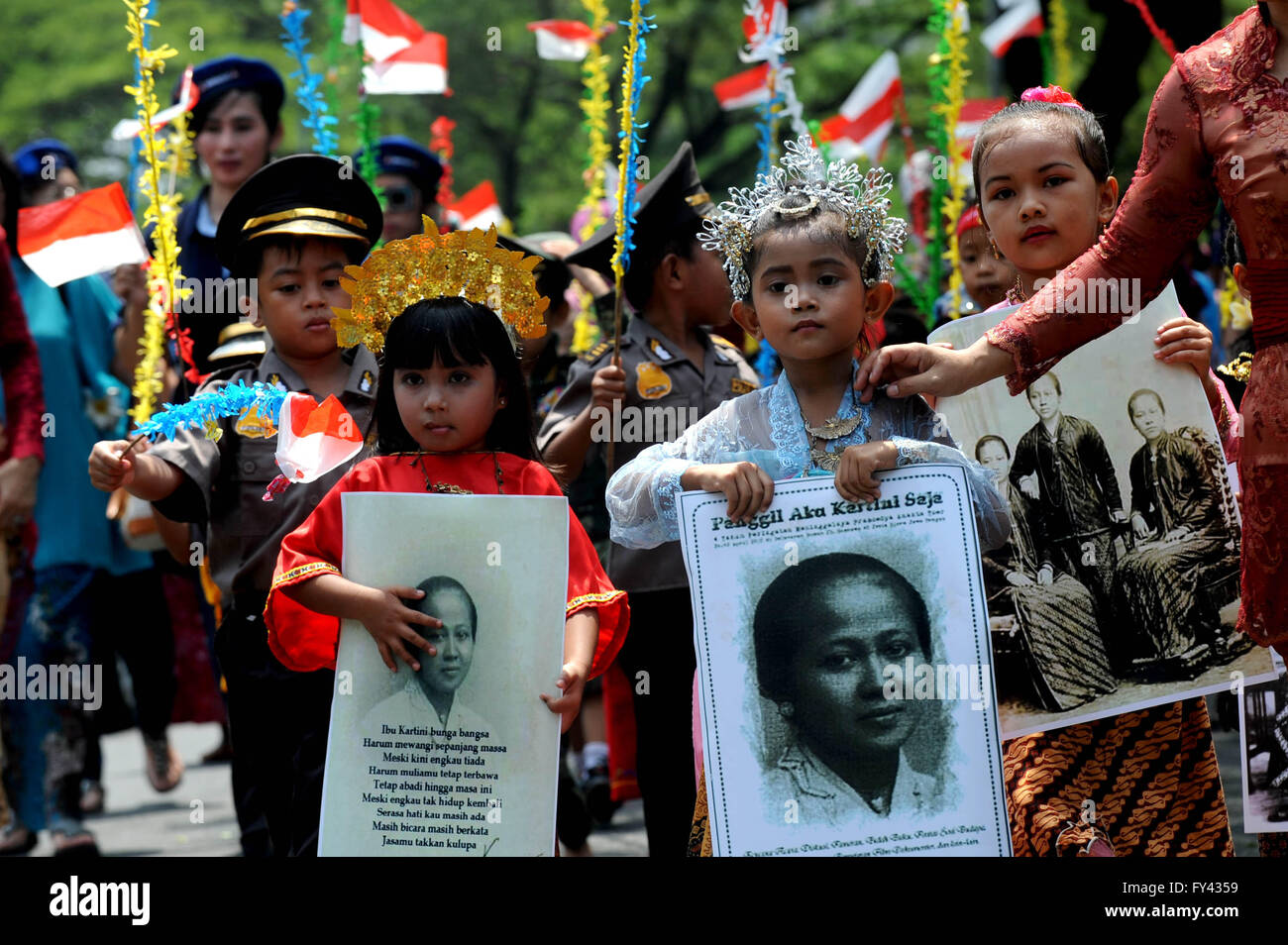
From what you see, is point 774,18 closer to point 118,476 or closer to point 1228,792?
point 118,476

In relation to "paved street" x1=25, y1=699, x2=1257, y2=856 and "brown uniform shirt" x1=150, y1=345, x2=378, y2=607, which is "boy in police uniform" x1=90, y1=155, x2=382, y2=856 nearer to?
"brown uniform shirt" x1=150, y1=345, x2=378, y2=607

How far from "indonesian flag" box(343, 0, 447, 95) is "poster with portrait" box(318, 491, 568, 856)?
301 centimetres

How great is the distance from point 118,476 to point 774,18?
2.81 m

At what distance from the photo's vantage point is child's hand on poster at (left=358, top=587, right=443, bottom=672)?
3.47 metres

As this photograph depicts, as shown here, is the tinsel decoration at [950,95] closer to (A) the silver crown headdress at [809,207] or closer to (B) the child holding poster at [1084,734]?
(B) the child holding poster at [1084,734]

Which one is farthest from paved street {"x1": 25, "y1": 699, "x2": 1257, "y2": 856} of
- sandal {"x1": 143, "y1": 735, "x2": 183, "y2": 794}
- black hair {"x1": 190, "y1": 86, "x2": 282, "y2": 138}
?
black hair {"x1": 190, "y1": 86, "x2": 282, "y2": 138}

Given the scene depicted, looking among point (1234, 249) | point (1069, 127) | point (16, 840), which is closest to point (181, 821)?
point (16, 840)

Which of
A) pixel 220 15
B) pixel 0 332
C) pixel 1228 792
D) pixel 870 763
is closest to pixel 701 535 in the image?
pixel 870 763

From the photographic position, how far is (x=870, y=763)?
321cm

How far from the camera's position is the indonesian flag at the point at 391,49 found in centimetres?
614

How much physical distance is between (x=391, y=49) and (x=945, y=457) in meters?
3.48

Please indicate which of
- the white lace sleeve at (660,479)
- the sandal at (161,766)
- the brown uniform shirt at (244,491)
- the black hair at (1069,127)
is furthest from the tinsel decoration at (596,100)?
the sandal at (161,766)

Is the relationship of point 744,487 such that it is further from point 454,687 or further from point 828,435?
point 454,687

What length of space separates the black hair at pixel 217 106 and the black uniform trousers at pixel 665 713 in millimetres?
2767
